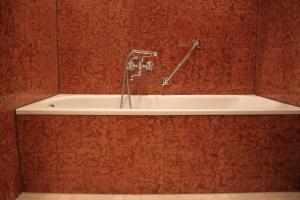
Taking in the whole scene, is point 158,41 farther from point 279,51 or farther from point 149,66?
point 279,51

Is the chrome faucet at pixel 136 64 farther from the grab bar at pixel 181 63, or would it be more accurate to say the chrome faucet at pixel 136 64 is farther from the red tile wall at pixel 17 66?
the red tile wall at pixel 17 66

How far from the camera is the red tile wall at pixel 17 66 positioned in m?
1.68

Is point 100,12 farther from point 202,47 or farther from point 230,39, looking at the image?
point 230,39

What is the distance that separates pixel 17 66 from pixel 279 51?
1.94 metres

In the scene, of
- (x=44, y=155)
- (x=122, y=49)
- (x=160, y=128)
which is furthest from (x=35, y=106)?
(x=122, y=49)

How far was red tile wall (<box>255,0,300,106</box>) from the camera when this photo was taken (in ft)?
6.69

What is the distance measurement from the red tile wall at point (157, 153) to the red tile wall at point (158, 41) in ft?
3.05

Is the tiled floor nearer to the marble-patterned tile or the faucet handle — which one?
the marble-patterned tile

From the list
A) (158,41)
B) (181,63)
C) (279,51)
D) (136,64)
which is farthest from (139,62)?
(279,51)

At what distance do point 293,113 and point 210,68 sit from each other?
3.29ft

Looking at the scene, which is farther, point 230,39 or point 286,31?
point 230,39

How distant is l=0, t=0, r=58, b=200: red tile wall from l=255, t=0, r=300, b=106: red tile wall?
188 cm

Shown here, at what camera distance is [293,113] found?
183 centimetres

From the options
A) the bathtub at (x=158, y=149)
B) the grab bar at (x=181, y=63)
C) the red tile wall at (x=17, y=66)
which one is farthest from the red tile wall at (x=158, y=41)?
the bathtub at (x=158, y=149)
